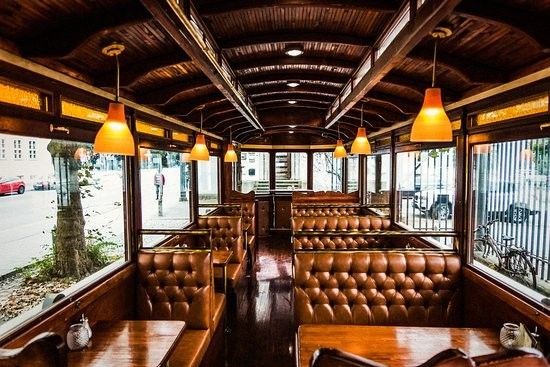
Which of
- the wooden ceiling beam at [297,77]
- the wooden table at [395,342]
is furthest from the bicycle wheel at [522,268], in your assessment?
the wooden ceiling beam at [297,77]

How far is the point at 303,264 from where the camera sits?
350 cm

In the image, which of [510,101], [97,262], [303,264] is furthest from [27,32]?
[510,101]

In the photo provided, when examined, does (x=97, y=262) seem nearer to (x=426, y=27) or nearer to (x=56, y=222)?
(x=56, y=222)

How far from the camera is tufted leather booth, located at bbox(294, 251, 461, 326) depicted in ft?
11.3

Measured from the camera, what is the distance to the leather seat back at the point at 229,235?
5.79m

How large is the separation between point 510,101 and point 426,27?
58.8 inches

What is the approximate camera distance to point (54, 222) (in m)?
3.21

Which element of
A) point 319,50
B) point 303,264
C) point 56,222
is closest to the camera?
point 56,222

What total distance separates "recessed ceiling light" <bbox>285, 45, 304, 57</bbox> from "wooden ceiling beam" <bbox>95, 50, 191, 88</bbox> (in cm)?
104

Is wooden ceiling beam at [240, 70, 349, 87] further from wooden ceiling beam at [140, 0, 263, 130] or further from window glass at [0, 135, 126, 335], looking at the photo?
window glass at [0, 135, 126, 335]

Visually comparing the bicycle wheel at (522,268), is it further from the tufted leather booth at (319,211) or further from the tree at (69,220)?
the tree at (69,220)

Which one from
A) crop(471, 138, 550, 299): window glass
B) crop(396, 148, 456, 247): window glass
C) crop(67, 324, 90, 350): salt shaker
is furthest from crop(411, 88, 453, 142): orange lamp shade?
crop(67, 324, 90, 350): salt shaker

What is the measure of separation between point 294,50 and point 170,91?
1.45 metres

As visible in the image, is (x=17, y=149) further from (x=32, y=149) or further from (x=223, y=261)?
(x=223, y=261)
